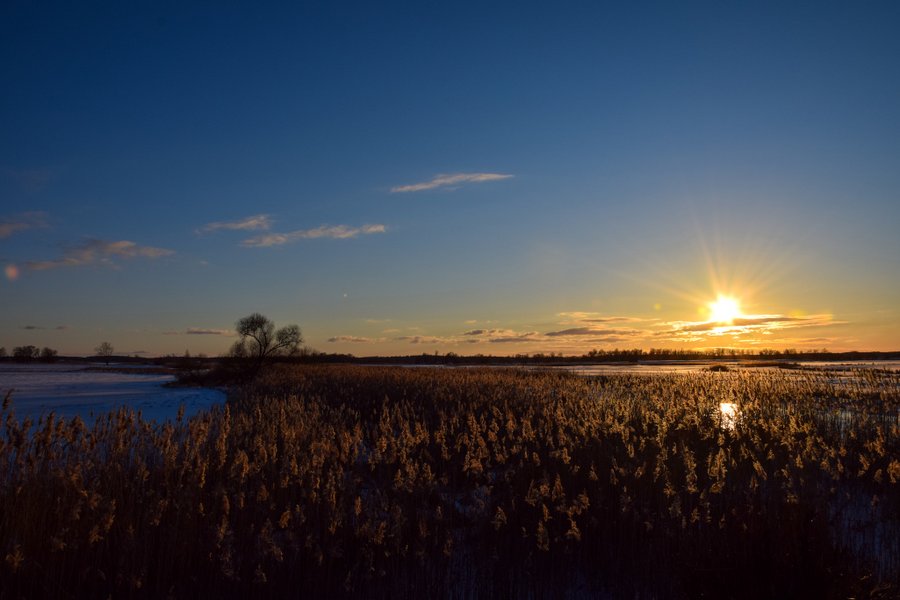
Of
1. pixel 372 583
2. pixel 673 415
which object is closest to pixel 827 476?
pixel 673 415

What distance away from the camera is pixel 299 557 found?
229 inches

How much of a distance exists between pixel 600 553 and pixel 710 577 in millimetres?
1602

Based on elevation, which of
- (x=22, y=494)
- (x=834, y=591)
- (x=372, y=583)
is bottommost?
(x=372, y=583)

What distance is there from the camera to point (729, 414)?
14156 mm

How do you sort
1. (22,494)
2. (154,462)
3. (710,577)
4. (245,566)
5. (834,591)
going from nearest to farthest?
(834,591), (710,577), (245,566), (22,494), (154,462)

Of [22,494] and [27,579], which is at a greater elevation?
[22,494]

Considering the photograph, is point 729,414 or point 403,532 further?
point 729,414

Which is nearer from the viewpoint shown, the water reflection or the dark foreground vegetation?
the dark foreground vegetation

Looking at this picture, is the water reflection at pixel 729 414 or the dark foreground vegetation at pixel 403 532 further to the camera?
the water reflection at pixel 729 414

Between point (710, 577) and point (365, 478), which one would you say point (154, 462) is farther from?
point (710, 577)

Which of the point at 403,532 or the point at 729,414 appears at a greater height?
the point at 729,414

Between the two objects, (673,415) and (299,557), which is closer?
(299,557)

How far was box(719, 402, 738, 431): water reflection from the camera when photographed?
12.6m

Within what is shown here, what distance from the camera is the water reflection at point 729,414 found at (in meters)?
12.6
